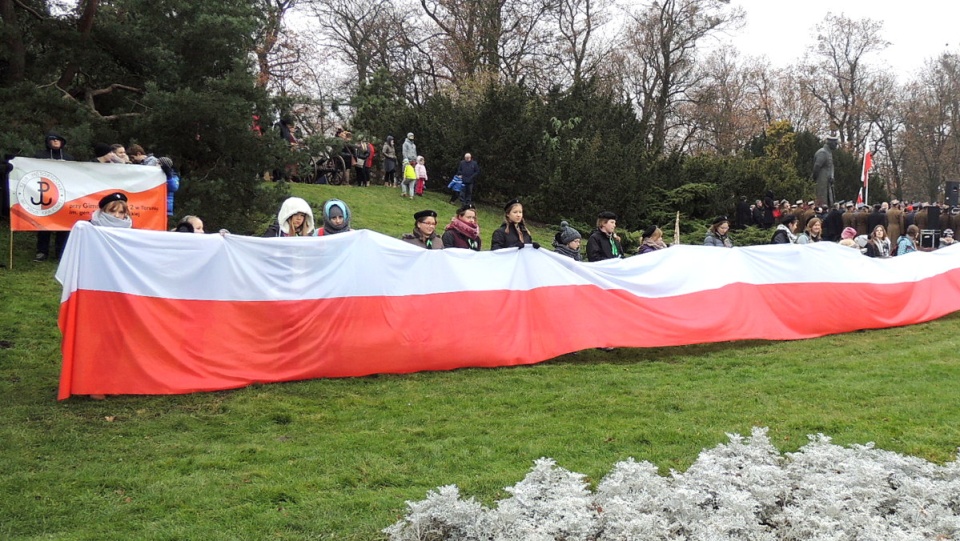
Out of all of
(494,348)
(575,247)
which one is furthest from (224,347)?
(575,247)

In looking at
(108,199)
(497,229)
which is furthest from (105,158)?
(497,229)

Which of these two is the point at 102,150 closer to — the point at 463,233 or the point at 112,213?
the point at 112,213

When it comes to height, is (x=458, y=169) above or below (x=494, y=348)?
above

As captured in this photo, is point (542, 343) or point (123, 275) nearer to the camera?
point (123, 275)

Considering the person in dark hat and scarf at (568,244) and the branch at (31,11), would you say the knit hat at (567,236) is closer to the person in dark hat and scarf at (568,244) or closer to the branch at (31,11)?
the person in dark hat and scarf at (568,244)

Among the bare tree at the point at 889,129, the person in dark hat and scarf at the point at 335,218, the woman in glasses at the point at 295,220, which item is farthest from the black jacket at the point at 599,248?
the bare tree at the point at 889,129

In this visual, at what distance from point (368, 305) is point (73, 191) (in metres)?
6.32

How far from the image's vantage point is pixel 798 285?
11.1 meters

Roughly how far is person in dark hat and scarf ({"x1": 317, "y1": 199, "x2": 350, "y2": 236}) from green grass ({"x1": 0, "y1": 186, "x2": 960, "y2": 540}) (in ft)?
5.25

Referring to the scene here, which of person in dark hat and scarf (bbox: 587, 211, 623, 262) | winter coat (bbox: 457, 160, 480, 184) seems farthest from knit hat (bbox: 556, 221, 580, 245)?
winter coat (bbox: 457, 160, 480, 184)

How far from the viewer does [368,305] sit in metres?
8.34

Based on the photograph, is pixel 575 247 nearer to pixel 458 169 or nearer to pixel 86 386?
pixel 86 386

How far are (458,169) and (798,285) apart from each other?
17.0 metres

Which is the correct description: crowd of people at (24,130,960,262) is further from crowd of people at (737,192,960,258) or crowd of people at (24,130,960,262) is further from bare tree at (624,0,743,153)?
bare tree at (624,0,743,153)
